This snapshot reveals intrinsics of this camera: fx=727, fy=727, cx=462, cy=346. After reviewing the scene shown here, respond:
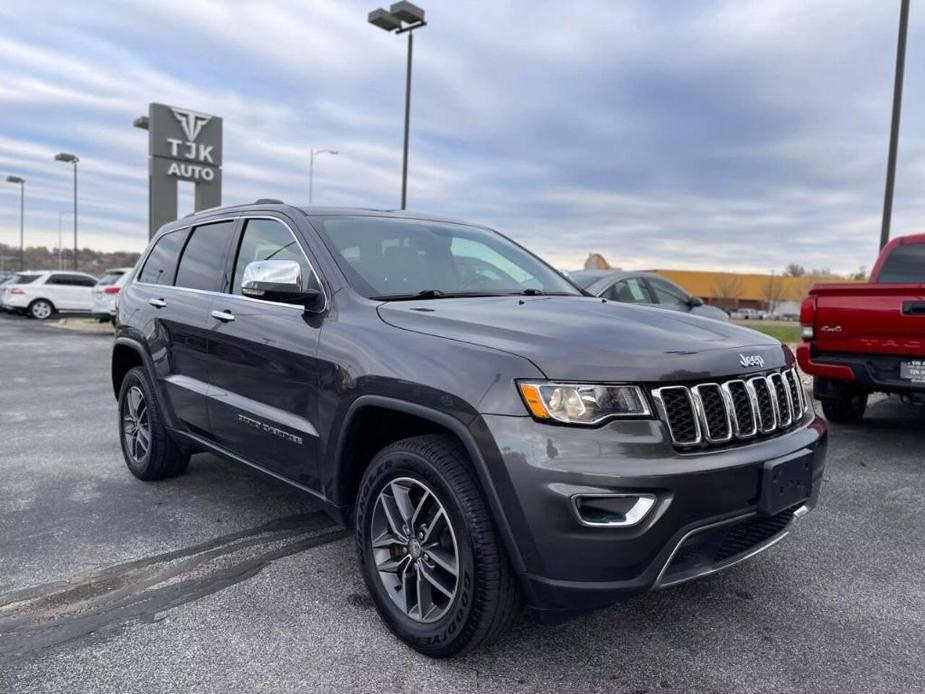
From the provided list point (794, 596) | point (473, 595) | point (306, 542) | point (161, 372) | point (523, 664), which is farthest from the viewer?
point (161, 372)

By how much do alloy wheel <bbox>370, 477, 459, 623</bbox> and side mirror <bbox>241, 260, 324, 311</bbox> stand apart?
94 cm

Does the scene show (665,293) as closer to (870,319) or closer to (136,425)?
(870,319)

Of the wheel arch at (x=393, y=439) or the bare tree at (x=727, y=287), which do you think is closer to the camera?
the wheel arch at (x=393, y=439)

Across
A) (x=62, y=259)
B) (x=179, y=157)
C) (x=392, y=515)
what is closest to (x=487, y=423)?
(x=392, y=515)

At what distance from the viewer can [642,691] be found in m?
2.54

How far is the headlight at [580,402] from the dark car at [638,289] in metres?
5.55

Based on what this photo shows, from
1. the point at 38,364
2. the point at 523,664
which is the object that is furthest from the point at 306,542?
the point at 38,364

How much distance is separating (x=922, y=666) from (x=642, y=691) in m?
1.13

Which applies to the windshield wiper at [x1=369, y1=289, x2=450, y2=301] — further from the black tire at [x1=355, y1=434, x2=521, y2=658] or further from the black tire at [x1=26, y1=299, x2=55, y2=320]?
the black tire at [x1=26, y1=299, x2=55, y2=320]

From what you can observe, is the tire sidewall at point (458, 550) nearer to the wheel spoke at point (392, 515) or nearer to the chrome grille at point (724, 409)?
the wheel spoke at point (392, 515)

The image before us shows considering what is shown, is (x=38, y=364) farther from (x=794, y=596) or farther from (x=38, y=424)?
(x=794, y=596)

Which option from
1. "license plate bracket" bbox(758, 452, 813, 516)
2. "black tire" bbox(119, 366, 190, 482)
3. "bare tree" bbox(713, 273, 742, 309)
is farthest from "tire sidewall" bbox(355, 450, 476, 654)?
"bare tree" bbox(713, 273, 742, 309)

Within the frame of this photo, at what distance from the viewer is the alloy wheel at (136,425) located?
16.1 feet

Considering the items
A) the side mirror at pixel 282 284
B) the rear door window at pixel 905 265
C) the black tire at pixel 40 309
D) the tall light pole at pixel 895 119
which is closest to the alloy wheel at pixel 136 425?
the side mirror at pixel 282 284
